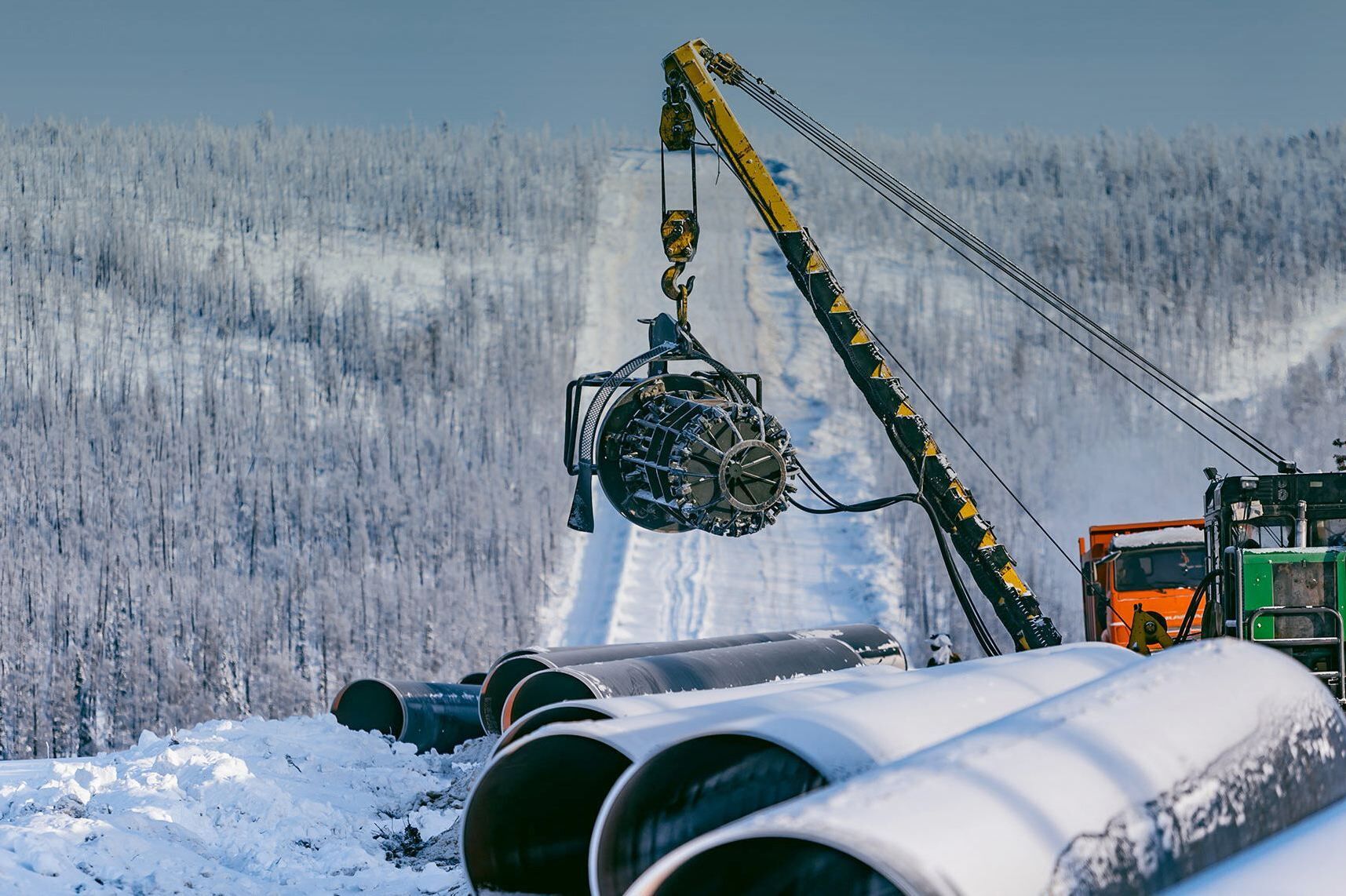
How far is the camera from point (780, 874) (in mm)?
5094

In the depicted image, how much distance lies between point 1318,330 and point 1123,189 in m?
18.5

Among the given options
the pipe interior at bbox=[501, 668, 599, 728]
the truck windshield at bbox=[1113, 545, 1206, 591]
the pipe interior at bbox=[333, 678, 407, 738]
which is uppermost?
the truck windshield at bbox=[1113, 545, 1206, 591]

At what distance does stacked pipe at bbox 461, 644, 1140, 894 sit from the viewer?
5191 millimetres

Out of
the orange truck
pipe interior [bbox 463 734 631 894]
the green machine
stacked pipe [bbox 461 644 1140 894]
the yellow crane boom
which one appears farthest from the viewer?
the orange truck

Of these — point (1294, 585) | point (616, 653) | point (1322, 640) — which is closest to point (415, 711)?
point (616, 653)

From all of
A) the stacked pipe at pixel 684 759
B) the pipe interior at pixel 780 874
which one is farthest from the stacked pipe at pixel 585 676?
the pipe interior at pixel 780 874

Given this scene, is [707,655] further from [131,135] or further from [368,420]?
[131,135]

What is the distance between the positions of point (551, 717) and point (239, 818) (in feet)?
16.6

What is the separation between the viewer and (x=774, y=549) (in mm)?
38969

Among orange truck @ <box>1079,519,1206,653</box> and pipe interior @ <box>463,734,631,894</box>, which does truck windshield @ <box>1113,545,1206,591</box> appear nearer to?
orange truck @ <box>1079,519,1206,653</box>

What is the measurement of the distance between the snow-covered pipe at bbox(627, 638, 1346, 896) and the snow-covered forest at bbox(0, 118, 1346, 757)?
31.2m

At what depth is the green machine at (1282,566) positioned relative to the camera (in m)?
11.0

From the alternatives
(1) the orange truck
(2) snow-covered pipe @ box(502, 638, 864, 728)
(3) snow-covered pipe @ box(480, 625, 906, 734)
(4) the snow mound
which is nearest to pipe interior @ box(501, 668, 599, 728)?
(2) snow-covered pipe @ box(502, 638, 864, 728)

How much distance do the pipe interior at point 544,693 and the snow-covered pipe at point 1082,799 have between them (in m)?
6.23
